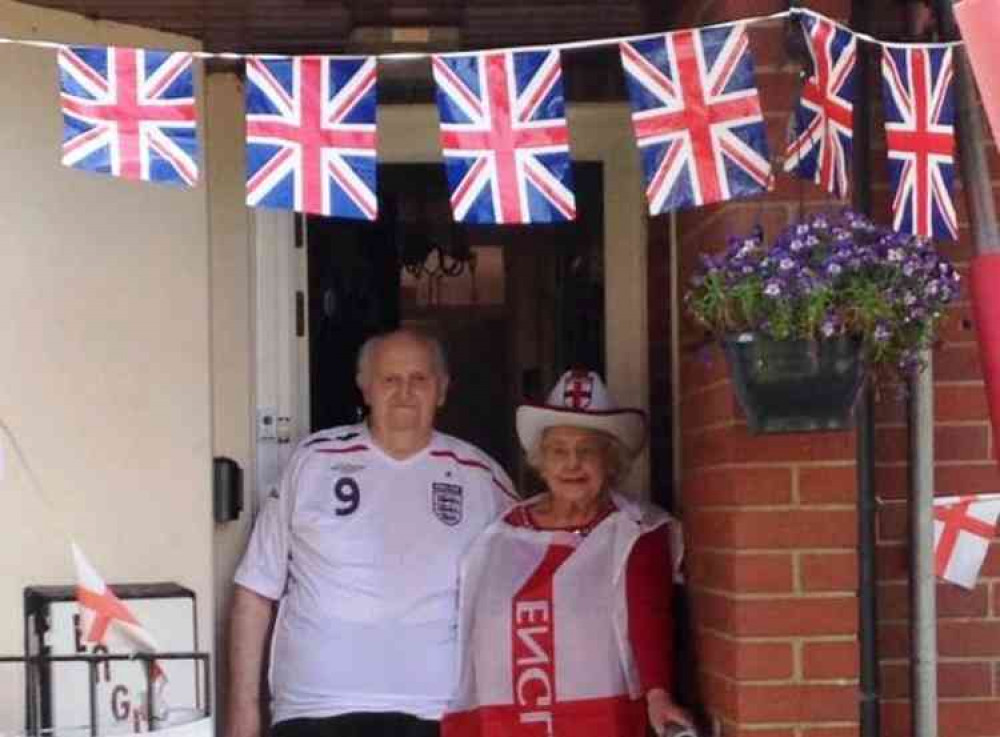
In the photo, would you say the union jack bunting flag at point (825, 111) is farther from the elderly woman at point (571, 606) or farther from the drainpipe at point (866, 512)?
the elderly woman at point (571, 606)

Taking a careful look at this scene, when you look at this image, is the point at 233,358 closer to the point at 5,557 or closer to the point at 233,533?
the point at 233,533

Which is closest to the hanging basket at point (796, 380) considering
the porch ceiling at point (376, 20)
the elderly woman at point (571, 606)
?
the elderly woman at point (571, 606)

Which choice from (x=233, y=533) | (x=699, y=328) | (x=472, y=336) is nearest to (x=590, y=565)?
(x=699, y=328)

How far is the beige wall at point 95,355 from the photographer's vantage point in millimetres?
3777

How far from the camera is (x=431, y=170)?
489 cm

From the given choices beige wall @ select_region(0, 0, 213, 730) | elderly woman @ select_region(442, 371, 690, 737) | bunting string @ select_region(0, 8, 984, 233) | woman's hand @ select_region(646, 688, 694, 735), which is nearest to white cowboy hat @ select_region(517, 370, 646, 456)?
elderly woman @ select_region(442, 371, 690, 737)

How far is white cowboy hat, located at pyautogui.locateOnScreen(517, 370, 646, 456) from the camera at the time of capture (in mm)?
4172

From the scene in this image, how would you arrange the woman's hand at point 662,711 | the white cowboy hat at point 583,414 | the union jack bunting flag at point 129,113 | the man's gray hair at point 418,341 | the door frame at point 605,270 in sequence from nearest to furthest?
the union jack bunting flag at point 129,113
the woman's hand at point 662,711
the white cowboy hat at point 583,414
the man's gray hair at point 418,341
the door frame at point 605,270

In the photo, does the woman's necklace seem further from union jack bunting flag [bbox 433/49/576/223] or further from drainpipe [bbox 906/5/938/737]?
union jack bunting flag [bbox 433/49/576/223]

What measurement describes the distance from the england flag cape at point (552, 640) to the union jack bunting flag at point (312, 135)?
1.29 meters

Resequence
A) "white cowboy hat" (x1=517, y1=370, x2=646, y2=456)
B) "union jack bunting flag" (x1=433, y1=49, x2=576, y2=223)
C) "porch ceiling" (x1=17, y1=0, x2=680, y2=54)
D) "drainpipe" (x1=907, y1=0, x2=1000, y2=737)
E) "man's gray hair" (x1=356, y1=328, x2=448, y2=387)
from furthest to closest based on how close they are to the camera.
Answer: "man's gray hair" (x1=356, y1=328, x2=448, y2=387)
"white cowboy hat" (x1=517, y1=370, x2=646, y2=456)
"porch ceiling" (x1=17, y1=0, x2=680, y2=54)
"drainpipe" (x1=907, y1=0, x2=1000, y2=737)
"union jack bunting flag" (x1=433, y1=49, x2=576, y2=223)

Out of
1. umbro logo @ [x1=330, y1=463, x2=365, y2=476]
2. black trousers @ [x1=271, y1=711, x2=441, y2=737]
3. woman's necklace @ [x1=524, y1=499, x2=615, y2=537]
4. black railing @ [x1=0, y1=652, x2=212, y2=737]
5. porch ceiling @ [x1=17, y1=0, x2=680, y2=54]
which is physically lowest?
black trousers @ [x1=271, y1=711, x2=441, y2=737]

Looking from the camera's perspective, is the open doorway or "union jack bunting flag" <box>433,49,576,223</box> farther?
the open doorway

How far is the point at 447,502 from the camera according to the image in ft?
13.8
